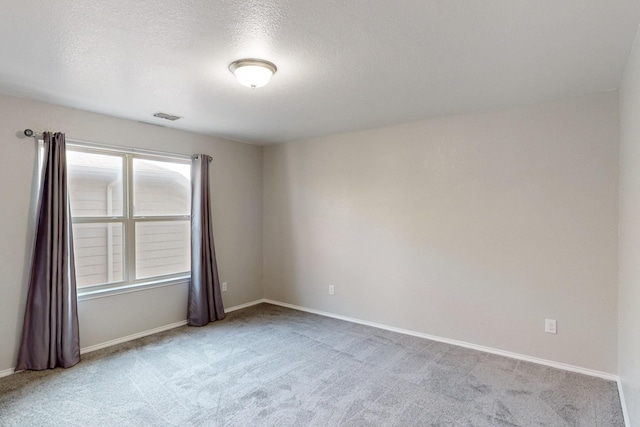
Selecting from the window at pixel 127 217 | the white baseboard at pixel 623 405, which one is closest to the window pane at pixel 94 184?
the window at pixel 127 217

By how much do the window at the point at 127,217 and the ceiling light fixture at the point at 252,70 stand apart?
206 centimetres

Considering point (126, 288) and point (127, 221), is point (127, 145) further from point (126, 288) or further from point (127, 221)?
point (126, 288)

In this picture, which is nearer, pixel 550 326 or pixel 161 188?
pixel 550 326

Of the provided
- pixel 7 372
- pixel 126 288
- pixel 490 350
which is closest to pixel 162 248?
pixel 126 288

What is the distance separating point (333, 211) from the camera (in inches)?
178

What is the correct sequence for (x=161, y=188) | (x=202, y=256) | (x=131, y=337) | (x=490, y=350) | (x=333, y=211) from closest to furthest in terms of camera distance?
(x=490, y=350), (x=131, y=337), (x=161, y=188), (x=202, y=256), (x=333, y=211)

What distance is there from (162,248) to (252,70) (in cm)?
264

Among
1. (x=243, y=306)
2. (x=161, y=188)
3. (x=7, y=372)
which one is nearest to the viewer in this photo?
(x=7, y=372)

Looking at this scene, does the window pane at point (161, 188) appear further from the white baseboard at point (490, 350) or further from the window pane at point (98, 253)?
the white baseboard at point (490, 350)

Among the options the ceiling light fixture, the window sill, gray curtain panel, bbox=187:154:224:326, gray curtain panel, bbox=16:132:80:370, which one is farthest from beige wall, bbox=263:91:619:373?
gray curtain panel, bbox=16:132:80:370

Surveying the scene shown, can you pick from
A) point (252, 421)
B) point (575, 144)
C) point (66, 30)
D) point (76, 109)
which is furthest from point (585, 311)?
point (76, 109)

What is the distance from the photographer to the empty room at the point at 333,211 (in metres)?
1.99

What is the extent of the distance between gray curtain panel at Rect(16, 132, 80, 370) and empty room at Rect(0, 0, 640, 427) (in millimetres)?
18

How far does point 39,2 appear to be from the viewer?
1635mm
